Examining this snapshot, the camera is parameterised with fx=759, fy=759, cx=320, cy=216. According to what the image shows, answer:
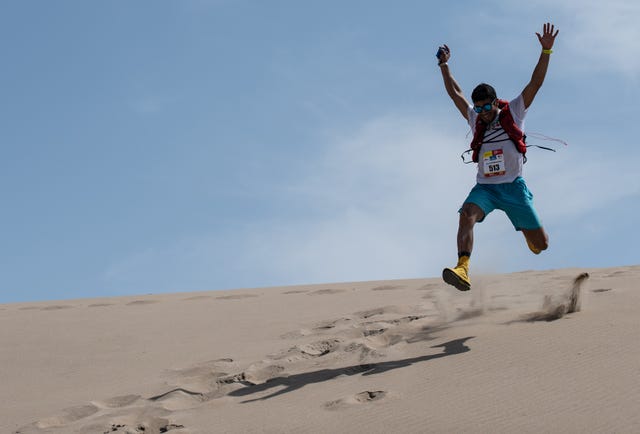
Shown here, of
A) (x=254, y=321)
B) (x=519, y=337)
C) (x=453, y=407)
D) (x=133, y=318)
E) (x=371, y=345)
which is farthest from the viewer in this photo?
(x=133, y=318)

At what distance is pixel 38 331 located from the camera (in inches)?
329

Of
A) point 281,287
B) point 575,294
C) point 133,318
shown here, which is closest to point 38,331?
point 133,318

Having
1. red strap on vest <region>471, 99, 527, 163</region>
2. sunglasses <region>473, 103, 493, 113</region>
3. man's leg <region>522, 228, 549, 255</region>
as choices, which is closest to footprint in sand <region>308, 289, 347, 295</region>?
man's leg <region>522, 228, 549, 255</region>

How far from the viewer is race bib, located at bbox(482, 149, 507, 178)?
5.89 metres

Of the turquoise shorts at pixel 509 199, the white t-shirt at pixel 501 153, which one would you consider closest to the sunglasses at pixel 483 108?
the white t-shirt at pixel 501 153

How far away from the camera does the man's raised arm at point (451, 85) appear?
6.25 meters

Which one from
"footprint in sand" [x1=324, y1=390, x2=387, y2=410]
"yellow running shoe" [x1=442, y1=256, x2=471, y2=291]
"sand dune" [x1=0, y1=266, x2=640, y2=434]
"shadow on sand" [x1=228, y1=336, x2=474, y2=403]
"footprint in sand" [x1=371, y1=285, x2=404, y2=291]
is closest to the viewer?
"sand dune" [x1=0, y1=266, x2=640, y2=434]

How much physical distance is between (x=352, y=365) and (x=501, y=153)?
2034 millimetres

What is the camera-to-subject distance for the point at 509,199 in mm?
5984

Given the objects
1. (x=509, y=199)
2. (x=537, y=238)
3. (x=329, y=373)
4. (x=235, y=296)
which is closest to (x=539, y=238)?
(x=537, y=238)

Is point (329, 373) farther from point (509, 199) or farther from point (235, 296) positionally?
point (235, 296)

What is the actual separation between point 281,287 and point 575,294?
580 centimetres

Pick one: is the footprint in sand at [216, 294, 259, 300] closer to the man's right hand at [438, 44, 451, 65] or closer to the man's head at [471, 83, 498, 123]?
the man's right hand at [438, 44, 451, 65]

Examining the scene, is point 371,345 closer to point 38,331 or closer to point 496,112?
point 496,112
